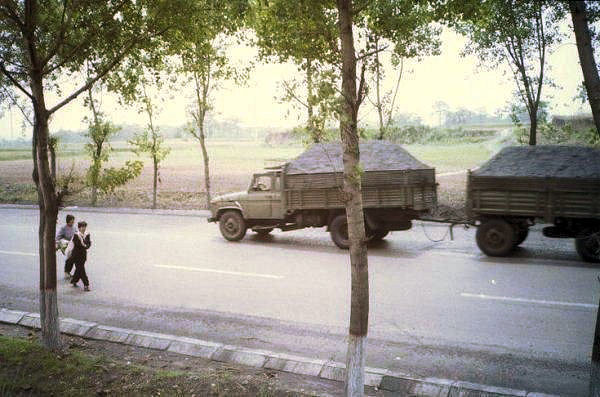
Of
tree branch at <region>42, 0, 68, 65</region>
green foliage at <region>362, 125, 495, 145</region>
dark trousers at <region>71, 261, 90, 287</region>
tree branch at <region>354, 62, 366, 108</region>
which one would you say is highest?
green foliage at <region>362, 125, 495, 145</region>

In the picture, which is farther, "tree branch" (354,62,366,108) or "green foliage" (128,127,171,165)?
"green foliage" (128,127,171,165)

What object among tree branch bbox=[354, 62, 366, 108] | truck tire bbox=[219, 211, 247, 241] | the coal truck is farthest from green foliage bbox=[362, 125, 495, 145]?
tree branch bbox=[354, 62, 366, 108]

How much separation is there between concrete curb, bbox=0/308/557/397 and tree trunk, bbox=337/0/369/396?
2.24ft

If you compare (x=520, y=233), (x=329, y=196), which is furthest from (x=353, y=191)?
(x=520, y=233)

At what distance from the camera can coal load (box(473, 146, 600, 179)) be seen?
11750 millimetres

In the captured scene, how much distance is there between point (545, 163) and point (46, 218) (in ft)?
34.0

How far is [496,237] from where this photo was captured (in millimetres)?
12758

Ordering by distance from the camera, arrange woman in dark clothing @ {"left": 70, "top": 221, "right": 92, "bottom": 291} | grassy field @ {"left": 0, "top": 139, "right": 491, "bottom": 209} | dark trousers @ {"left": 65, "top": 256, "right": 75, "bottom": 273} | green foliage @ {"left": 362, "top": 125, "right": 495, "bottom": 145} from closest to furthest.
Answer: woman in dark clothing @ {"left": 70, "top": 221, "right": 92, "bottom": 291}
dark trousers @ {"left": 65, "top": 256, "right": 75, "bottom": 273}
grassy field @ {"left": 0, "top": 139, "right": 491, "bottom": 209}
green foliage @ {"left": 362, "top": 125, "right": 495, "bottom": 145}

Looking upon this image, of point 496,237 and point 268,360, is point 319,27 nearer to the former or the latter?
point 268,360

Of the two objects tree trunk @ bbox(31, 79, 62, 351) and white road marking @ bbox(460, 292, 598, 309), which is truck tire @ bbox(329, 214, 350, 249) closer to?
white road marking @ bbox(460, 292, 598, 309)

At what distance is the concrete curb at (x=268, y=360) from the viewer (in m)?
5.78

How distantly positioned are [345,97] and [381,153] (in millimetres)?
9327

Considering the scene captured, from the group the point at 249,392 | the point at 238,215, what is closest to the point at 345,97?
the point at 249,392

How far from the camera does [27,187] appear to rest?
33688 mm
